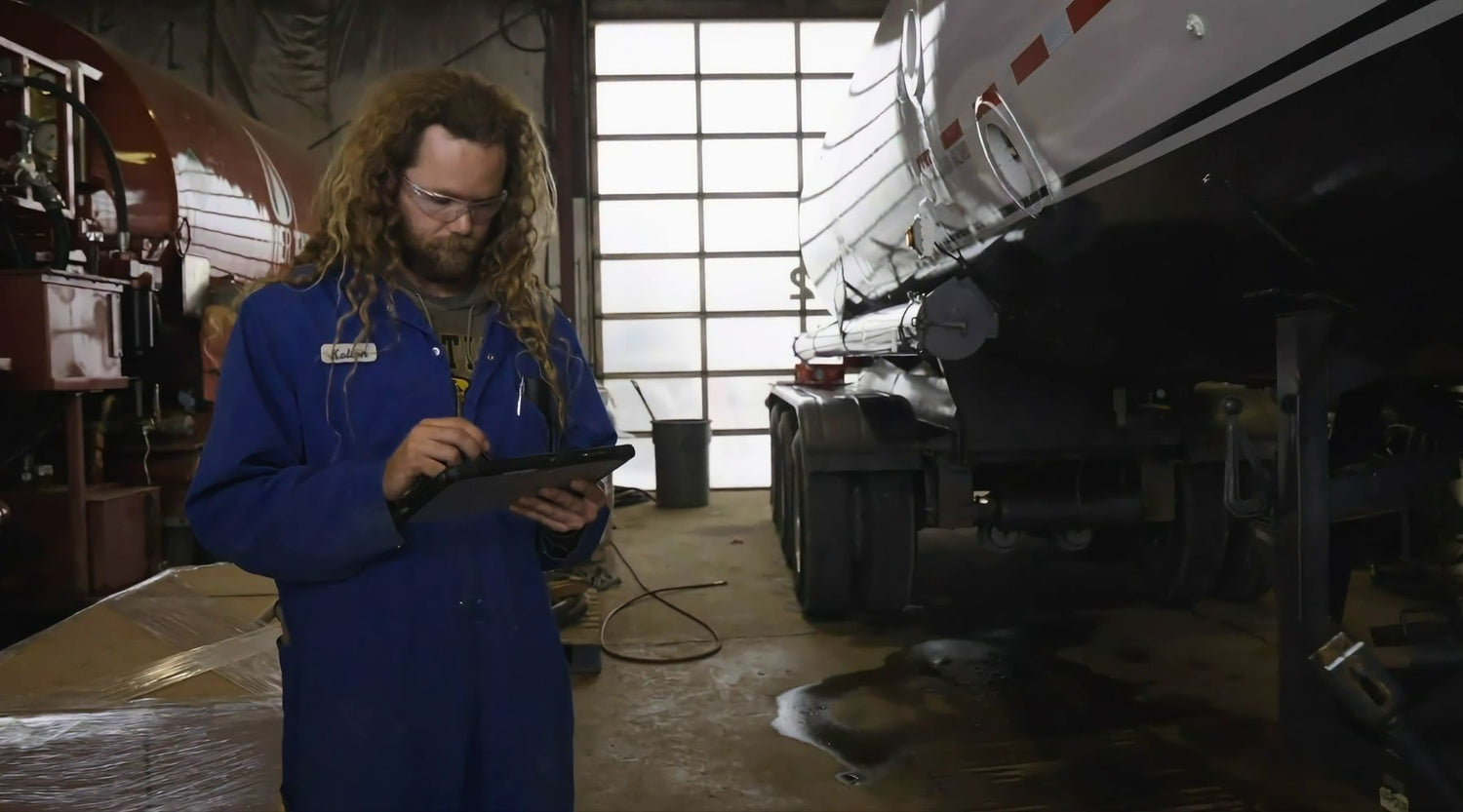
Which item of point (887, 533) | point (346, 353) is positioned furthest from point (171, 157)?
point (346, 353)

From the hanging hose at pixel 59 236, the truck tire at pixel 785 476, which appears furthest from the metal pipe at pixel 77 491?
the truck tire at pixel 785 476

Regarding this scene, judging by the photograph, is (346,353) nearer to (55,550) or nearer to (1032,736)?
(1032,736)

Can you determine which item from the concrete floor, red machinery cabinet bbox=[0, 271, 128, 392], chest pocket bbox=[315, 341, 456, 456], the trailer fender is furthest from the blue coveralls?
red machinery cabinet bbox=[0, 271, 128, 392]

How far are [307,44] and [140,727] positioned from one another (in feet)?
30.2

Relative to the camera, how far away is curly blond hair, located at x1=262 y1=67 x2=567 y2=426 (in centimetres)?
141

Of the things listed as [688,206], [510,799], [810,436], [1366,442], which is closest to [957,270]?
[810,436]

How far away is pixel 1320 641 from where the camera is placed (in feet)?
5.90

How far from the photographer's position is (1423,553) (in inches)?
92.8

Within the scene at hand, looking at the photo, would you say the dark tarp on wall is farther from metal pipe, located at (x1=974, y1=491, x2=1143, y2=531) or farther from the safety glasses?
the safety glasses

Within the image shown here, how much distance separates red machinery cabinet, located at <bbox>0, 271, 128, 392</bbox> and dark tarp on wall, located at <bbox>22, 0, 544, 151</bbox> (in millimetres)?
5930

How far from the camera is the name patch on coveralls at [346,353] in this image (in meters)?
1.35

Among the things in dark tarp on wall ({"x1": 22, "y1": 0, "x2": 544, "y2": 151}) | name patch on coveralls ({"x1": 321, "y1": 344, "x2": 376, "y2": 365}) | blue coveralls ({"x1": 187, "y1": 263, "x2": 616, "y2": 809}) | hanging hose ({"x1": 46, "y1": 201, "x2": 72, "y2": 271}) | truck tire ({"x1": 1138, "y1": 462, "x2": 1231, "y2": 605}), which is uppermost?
dark tarp on wall ({"x1": 22, "y1": 0, "x2": 544, "y2": 151})

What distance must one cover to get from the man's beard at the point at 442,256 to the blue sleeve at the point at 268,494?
232 mm

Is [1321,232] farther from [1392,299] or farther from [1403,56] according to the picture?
[1403,56]
